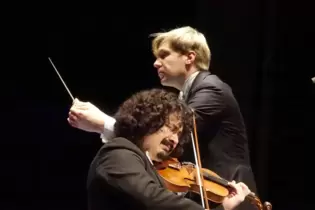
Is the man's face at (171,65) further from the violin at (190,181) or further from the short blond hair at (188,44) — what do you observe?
the violin at (190,181)

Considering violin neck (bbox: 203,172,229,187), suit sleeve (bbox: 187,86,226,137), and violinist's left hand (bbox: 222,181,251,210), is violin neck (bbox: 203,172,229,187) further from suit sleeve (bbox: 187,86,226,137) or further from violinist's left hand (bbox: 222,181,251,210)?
suit sleeve (bbox: 187,86,226,137)

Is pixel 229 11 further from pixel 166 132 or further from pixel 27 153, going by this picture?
pixel 166 132

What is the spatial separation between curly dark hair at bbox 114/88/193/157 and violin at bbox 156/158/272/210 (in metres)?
0.10

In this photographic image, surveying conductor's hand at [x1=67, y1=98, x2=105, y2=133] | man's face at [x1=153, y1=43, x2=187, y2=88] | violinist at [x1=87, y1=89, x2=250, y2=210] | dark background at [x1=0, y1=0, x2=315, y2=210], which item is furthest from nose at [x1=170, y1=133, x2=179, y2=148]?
dark background at [x1=0, y1=0, x2=315, y2=210]

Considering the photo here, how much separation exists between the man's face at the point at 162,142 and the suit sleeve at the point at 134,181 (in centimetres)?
13

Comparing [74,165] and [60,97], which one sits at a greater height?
[60,97]

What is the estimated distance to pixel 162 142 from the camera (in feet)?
6.03

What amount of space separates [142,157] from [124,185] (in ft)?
0.38

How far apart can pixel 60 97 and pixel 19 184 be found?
0.44 metres

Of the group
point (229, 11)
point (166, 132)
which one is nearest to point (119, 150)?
point (166, 132)

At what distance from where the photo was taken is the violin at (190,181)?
1.91m

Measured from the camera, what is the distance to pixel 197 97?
2281mm

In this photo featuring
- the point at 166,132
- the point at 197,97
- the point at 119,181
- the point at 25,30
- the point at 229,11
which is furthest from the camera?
the point at 229,11

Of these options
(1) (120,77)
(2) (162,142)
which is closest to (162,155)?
(2) (162,142)
